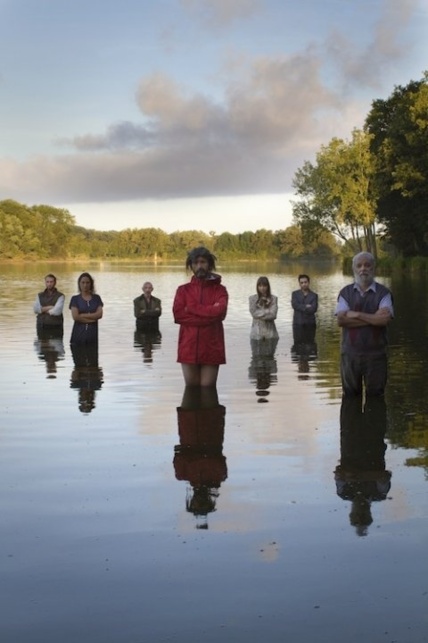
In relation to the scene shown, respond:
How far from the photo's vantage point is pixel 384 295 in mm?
10734

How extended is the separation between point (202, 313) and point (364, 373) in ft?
7.14

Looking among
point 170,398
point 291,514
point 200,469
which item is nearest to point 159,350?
point 170,398

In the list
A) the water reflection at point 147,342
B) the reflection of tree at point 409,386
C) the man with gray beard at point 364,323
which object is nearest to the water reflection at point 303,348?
the reflection of tree at point 409,386

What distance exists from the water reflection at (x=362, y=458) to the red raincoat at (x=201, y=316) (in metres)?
1.73

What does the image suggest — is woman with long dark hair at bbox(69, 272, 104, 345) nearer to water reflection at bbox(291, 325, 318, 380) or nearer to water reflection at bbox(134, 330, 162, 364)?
water reflection at bbox(134, 330, 162, 364)

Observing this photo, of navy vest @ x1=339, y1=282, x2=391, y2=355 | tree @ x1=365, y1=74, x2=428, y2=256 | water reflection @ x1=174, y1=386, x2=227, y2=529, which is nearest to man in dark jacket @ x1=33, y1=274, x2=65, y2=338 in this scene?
water reflection @ x1=174, y1=386, x2=227, y2=529

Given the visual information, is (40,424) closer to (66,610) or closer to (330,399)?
(330,399)

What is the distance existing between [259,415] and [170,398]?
1808mm

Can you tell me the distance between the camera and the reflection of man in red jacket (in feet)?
34.4

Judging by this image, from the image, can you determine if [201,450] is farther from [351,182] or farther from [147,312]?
[351,182]

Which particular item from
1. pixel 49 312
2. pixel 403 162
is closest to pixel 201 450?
pixel 49 312

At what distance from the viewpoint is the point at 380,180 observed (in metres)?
69.4

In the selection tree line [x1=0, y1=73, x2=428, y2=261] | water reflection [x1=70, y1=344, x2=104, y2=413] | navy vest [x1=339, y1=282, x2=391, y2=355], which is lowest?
water reflection [x1=70, y1=344, x2=104, y2=413]

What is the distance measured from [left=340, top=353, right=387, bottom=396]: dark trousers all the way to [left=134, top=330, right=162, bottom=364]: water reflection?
20.0ft
